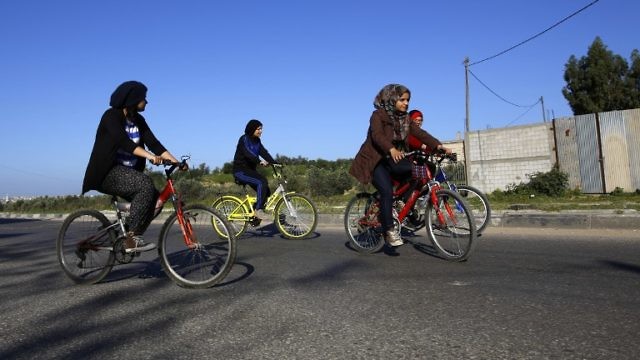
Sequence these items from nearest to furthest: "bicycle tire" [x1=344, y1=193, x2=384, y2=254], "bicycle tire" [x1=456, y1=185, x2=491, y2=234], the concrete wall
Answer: "bicycle tire" [x1=344, y1=193, x2=384, y2=254] < "bicycle tire" [x1=456, y1=185, x2=491, y2=234] < the concrete wall

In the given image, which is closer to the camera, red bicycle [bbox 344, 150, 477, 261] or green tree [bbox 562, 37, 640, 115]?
red bicycle [bbox 344, 150, 477, 261]

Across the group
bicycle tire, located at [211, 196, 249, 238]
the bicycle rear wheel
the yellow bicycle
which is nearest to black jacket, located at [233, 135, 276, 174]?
the yellow bicycle

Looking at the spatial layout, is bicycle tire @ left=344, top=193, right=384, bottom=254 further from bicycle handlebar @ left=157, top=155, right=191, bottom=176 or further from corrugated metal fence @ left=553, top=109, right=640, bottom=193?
corrugated metal fence @ left=553, top=109, right=640, bottom=193

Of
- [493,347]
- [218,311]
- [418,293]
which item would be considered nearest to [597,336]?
[493,347]

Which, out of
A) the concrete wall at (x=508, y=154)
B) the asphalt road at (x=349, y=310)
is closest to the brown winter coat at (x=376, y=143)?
the asphalt road at (x=349, y=310)

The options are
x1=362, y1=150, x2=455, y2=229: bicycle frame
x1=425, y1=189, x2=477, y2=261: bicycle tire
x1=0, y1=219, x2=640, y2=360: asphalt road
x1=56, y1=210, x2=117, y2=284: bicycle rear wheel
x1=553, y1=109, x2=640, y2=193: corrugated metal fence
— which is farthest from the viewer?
x1=553, y1=109, x2=640, y2=193: corrugated metal fence

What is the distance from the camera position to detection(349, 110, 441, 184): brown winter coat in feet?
18.4

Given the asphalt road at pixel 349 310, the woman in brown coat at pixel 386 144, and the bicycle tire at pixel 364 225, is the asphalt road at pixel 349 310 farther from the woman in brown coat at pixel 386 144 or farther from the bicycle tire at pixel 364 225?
the woman in brown coat at pixel 386 144

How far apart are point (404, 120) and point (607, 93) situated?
45.0 metres

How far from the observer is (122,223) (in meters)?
4.74

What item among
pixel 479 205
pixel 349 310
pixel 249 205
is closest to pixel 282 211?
pixel 249 205

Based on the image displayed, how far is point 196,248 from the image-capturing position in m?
4.67

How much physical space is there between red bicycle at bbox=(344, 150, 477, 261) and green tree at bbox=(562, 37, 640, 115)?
1697 inches

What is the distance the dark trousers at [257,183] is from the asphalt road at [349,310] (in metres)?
2.71
